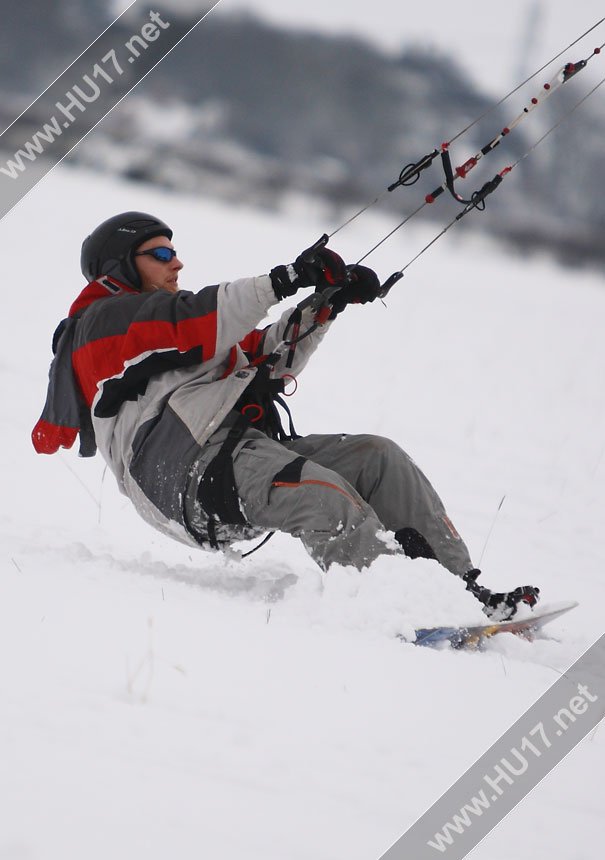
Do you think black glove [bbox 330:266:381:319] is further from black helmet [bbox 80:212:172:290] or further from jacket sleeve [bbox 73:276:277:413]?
black helmet [bbox 80:212:172:290]

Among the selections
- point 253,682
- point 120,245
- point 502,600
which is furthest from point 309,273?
point 253,682

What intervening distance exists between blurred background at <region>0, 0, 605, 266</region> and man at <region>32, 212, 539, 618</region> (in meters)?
32.4

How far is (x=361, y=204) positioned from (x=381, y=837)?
2212cm

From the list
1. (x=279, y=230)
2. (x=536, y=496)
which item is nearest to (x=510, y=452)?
(x=536, y=496)

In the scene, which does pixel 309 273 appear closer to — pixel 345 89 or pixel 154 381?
pixel 154 381

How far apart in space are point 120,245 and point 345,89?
46435 millimetres

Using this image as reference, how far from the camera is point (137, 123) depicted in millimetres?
30812

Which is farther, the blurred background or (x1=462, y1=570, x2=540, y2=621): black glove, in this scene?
the blurred background

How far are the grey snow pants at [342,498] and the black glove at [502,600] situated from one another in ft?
0.53

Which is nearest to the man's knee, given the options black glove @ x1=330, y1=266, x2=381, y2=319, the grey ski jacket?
the grey ski jacket

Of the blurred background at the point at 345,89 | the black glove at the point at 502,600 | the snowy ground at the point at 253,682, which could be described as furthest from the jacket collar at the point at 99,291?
the blurred background at the point at 345,89

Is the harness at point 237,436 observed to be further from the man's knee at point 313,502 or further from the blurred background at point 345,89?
the blurred background at point 345,89

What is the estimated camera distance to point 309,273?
282cm

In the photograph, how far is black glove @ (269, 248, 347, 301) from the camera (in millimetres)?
2764
